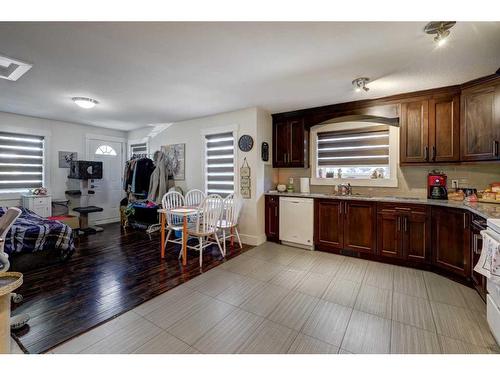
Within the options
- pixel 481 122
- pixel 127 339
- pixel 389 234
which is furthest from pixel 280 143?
pixel 127 339

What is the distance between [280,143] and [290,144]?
20 cm

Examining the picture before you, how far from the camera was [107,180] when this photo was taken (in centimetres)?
584

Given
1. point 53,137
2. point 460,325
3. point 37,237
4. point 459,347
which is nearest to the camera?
point 459,347

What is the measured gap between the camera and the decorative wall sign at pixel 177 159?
16.4 feet

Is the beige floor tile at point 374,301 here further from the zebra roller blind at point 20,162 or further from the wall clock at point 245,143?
the zebra roller blind at point 20,162

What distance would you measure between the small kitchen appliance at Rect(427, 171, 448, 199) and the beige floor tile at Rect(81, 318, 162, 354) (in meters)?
3.58

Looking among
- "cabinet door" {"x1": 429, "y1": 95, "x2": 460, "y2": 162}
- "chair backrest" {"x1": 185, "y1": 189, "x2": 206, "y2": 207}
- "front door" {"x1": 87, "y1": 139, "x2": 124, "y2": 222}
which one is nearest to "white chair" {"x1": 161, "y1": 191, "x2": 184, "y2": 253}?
"chair backrest" {"x1": 185, "y1": 189, "x2": 206, "y2": 207}

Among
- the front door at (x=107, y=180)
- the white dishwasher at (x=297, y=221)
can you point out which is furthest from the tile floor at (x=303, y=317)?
the front door at (x=107, y=180)

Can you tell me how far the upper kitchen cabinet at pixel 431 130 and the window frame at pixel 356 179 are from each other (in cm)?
22

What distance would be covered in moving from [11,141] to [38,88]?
86.1 inches

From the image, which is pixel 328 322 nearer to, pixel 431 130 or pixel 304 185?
pixel 304 185

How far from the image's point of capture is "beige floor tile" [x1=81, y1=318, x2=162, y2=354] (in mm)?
1589

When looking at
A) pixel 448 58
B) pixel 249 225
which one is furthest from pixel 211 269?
pixel 448 58
